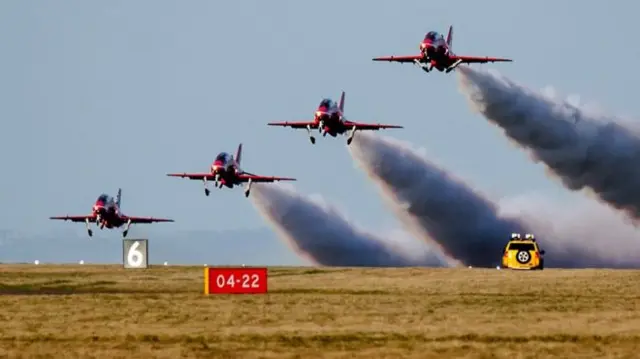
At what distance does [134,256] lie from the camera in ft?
348

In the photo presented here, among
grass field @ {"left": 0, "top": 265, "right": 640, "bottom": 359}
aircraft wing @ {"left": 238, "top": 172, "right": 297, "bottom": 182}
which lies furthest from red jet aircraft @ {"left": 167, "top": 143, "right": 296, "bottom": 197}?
grass field @ {"left": 0, "top": 265, "right": 640, "bottom": 359}

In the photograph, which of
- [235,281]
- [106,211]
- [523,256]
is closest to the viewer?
[235,281]

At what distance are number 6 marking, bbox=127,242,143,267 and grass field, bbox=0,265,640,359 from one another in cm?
1113

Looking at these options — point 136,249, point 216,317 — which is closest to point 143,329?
point 216,317

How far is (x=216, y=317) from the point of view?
5950 cm

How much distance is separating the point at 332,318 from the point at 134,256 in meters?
48.7

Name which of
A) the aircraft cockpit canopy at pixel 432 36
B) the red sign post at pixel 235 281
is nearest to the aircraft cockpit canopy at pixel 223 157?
the aircraft cockpit canopy at pixel 432 36

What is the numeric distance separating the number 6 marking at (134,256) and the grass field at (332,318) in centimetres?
1113

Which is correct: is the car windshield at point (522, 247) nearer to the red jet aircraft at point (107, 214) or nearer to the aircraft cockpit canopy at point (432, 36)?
the aircraft cockpit canopy at point (432, 36)

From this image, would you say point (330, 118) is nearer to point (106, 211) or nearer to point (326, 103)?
point (326, 103)

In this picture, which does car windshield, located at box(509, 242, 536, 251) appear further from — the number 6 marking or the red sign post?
the red sign post

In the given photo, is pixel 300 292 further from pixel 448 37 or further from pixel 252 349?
pixel 448 37

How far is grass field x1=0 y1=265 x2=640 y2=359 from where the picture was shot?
46.9 m

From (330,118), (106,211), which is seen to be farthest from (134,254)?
(106,211)
